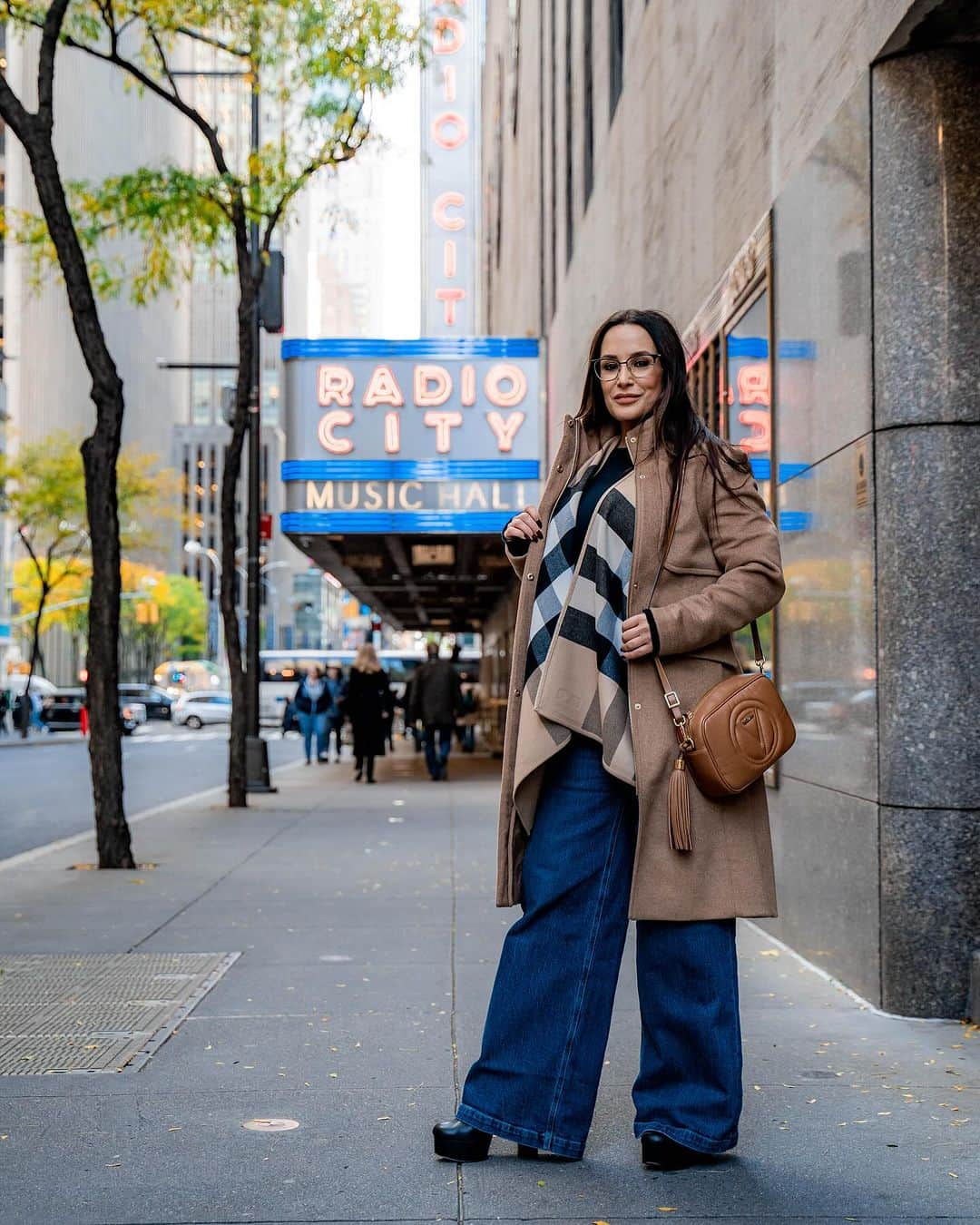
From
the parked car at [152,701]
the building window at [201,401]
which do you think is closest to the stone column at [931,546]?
the parked car at [152,701]

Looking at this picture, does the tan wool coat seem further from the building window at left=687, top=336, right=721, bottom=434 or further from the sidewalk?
the building window at left=687, top=336, right=721, bottom=434

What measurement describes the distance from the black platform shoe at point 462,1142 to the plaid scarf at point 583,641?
882 millimetres

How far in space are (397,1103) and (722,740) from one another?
5.22 feet

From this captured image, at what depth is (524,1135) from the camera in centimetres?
371

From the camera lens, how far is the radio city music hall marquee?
1795 cm

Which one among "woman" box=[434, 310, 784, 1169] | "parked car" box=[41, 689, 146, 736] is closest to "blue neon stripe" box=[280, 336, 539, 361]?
"woman" box=[434, 310, 784, 1169]

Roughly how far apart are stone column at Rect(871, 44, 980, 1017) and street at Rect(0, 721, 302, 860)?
891cm

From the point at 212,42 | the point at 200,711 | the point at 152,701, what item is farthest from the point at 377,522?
the point at 152,701

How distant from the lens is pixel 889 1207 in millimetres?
3494

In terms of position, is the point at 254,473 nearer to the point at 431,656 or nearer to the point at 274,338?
the point at 431,656

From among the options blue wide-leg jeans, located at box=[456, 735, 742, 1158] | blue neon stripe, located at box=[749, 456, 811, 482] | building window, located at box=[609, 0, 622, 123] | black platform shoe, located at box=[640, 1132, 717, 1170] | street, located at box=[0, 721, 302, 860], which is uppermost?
building window, located at box=[609, 0, 622, 123]

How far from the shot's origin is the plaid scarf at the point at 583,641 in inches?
145

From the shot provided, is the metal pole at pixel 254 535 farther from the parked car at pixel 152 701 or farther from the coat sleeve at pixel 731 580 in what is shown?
the parked car at pixel 152 701

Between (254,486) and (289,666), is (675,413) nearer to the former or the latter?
(254,486)
